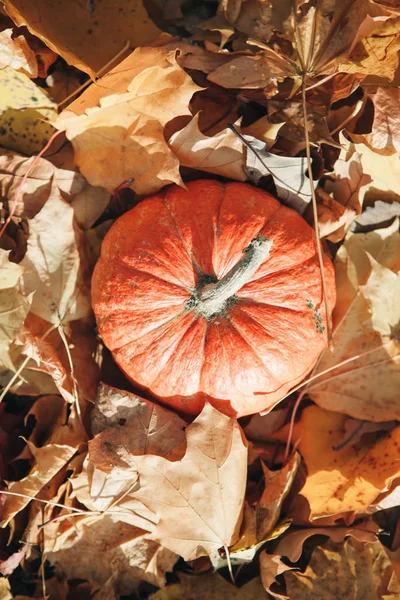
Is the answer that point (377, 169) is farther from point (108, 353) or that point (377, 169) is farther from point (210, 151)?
point (108, 353)

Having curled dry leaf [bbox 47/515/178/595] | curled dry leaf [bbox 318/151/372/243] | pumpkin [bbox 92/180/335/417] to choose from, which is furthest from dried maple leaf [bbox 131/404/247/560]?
curled dry leaf [bbox 318/151/372/243]

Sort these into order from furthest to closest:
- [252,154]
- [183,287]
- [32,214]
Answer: [32,214] < [252,154] < [183,287]

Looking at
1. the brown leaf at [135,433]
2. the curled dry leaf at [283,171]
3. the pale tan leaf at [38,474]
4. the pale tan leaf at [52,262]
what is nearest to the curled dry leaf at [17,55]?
the pale tan leaf at [52,262]

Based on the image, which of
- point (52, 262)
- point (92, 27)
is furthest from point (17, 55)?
point (52, 262)

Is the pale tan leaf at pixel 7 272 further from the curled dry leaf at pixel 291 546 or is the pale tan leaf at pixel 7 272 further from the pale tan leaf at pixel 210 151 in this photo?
the curled dry leaf at pixel 291 546

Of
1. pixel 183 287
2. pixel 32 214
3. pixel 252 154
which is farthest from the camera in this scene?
pixel 32 214

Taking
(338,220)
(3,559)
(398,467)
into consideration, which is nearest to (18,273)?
(3,559)

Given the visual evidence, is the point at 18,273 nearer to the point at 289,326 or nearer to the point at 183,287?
the point at 183,287

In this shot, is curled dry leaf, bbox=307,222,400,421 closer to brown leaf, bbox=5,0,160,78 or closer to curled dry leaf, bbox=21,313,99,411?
curled dry leaf, bbox=21,313,99,411
